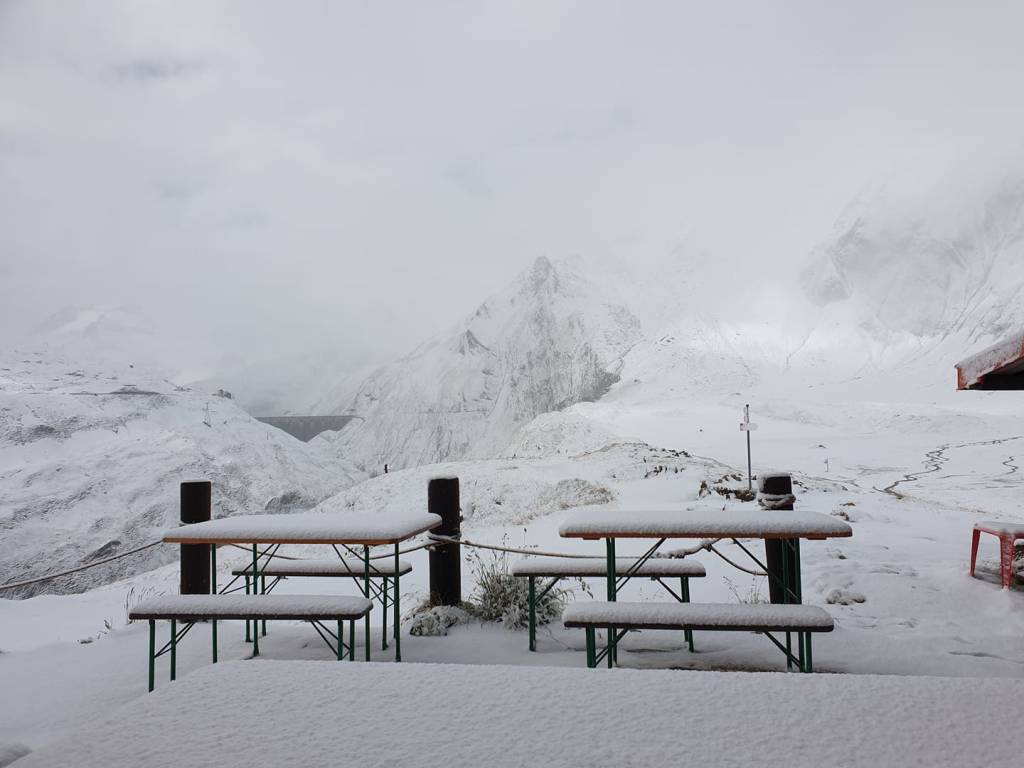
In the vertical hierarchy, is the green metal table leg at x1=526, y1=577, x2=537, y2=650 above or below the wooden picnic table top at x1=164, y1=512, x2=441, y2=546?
below

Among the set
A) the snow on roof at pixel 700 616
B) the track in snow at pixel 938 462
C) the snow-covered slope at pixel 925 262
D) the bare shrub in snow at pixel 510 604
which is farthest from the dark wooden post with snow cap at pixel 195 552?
the snow-covered slope at pixel 925 262

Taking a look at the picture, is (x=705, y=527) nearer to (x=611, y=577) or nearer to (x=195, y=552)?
(x=611, y=577)

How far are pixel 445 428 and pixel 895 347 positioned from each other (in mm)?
43335

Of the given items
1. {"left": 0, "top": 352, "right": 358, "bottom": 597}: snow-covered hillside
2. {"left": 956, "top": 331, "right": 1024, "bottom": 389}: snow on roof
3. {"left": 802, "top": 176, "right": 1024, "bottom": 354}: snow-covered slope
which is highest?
{"left": 802, "top": 176, "right": 1024, "bottom": 354}: snow-covered slope

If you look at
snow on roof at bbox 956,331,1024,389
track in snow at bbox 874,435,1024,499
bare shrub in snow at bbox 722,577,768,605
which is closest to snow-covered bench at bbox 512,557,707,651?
bare shrub in snow at bbox 722,577,768,605

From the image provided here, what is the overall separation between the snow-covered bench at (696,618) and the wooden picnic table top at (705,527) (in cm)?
43

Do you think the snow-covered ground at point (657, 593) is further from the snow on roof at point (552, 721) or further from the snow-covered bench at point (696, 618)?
the snow on roof at point (552, 721)

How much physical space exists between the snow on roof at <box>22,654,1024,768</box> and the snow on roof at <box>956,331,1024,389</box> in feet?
11.1

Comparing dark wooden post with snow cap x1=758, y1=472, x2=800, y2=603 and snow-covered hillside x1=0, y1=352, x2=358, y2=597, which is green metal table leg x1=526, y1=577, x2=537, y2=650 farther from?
snow-covered hillside x1=0, y1=352, x2=358, y2=597

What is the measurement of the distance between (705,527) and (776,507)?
65.0 inches

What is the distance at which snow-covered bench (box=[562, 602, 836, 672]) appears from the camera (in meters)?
3.68

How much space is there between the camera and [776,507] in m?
5.34

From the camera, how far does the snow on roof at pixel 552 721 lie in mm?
1124

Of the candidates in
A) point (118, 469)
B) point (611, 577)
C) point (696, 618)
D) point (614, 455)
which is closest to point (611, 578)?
point (611, 577)
